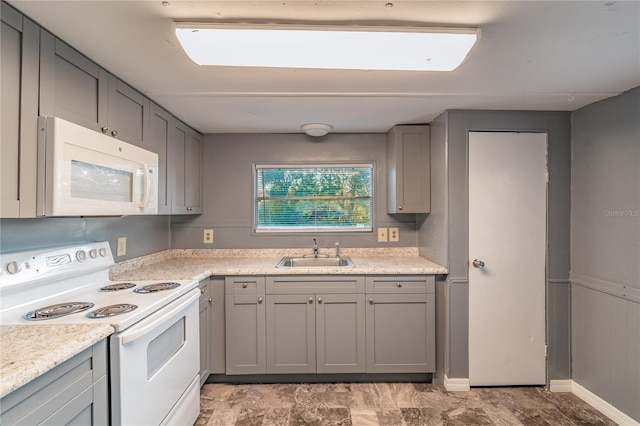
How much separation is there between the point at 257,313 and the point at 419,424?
4.14ft

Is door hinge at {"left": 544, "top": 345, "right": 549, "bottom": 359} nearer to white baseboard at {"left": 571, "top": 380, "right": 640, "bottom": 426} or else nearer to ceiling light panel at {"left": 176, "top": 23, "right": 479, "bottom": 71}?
white baseboard at {"left": 571, "top": 380, "right": 640, "bottom": 426}

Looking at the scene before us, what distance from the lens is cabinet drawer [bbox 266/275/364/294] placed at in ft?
7.20

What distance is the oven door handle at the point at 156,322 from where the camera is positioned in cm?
116

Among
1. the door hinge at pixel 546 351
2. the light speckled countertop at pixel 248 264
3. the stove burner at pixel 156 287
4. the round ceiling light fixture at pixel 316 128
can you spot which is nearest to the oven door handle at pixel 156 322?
the stove burner at pixel 156 287

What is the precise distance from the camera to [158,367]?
55.7 inches

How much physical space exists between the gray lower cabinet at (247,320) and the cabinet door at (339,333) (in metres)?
0.43

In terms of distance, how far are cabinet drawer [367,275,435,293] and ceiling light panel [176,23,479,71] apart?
1.42 m

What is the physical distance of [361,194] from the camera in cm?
288

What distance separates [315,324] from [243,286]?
60 cm

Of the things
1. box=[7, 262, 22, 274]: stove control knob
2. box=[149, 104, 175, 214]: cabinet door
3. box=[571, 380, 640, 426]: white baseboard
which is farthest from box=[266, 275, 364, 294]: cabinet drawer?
box=[571, 380, 640, 426]: white baseboard

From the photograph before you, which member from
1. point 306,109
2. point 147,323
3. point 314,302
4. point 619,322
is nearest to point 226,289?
point 314,302

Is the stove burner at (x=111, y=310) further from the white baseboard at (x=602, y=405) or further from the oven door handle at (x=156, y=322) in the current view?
the white baseboard at (x=602, y=405)

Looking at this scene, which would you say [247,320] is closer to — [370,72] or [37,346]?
[37,346]

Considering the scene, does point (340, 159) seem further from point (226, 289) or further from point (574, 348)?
point (574, 348)
